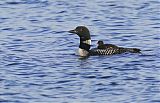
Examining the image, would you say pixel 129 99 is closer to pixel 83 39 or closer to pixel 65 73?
pixel 65 73

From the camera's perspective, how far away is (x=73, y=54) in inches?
990

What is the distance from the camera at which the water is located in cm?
1986

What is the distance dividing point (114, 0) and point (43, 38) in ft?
26.3

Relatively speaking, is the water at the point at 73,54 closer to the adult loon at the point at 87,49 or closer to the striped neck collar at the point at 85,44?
the adult loon at the point at 87,49

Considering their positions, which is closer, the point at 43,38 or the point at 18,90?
the point at 18,90

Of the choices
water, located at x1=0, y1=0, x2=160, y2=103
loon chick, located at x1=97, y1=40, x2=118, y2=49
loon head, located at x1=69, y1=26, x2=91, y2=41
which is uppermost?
loon head, located at x1=69, y1=26, x2=91, y2=41

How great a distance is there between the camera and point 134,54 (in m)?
24.6

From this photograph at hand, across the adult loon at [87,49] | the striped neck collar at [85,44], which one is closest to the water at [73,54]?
the adult loon at [87,49]

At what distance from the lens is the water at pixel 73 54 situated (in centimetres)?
1986

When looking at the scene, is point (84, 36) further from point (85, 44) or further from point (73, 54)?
point (73, 54)

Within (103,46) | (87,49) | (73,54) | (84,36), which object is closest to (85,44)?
(87,49)

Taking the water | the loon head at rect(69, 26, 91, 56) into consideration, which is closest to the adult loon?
the loon head at rect(69, 26, 91, 56)

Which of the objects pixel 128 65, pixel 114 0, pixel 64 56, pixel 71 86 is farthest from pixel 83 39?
pixel 114 0

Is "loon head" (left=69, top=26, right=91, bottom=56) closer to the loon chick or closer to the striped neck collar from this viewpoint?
the striped neck collar
